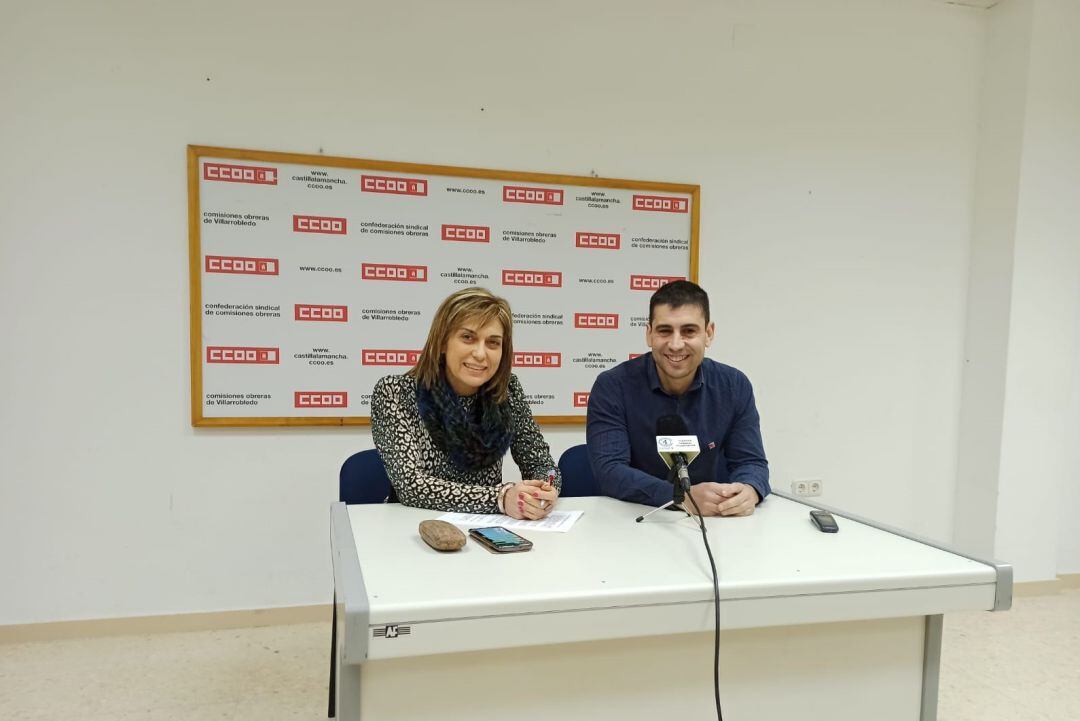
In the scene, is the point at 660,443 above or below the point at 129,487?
above

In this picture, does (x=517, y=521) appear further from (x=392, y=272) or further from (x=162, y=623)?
(x=162, y=623)

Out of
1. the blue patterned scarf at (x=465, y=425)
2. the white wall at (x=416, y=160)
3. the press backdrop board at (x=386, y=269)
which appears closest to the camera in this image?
the blue patterned scarf at (x=465, y=425)

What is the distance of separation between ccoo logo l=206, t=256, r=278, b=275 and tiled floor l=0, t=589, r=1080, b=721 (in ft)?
4.65

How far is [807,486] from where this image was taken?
320 centimetres

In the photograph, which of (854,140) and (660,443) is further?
(854,140)

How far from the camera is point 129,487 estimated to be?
2.53 m

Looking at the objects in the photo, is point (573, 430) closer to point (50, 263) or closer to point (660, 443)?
point (660, 443)

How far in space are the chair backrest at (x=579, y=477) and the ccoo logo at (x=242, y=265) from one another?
1.39 meters

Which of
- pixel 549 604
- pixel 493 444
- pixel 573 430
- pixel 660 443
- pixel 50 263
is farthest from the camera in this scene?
pixel 573 430

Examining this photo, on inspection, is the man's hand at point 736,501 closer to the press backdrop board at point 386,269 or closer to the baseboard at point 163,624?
the press backdrop board at point 386,269

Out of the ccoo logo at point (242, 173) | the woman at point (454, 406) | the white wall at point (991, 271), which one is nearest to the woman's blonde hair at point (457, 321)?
the woman at point (454, 406)

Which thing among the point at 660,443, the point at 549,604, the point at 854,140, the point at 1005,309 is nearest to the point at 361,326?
the point at 660,443

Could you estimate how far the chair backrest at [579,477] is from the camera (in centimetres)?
223

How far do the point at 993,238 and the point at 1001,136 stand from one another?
500 mm
